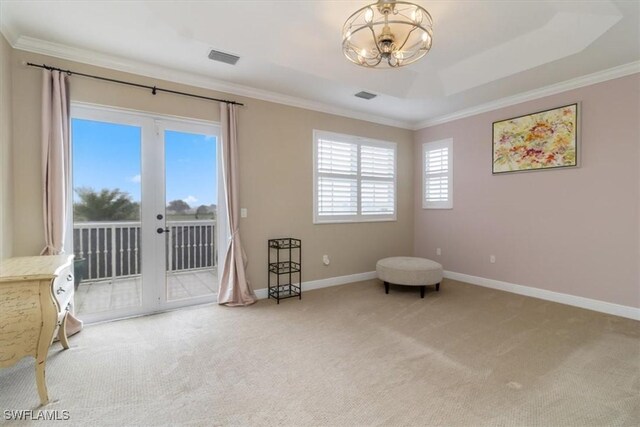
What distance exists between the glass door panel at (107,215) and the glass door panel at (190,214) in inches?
12.4

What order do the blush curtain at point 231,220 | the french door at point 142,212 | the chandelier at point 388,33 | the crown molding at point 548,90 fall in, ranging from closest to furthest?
the chandelier at point 388,33
the french door at point 142,212
the crown molding at point 548,90
the blush curtain at point 231,220

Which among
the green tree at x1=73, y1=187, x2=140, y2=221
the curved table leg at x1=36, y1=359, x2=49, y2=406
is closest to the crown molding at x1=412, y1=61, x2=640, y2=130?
the green tree at x1=73, y1=187, x2=140, y2=221

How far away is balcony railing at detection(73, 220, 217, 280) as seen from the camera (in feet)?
10.5

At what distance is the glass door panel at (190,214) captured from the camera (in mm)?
3600

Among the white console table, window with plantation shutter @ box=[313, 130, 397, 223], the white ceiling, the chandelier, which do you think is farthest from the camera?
window with plantation shutter @ box=[313, 130, 397, 223]

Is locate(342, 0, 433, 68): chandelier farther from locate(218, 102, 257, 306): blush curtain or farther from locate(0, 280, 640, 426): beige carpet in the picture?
locate(0, 280, 640, 426): beige carpet

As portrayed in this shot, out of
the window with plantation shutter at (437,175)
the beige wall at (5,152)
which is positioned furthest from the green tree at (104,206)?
the window with plantation shutter at (437,175)

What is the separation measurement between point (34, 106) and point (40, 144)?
35 cm

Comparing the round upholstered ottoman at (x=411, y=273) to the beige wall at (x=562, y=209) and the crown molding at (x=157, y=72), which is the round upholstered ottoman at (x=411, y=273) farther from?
the crown molding at (x=157, y=72)

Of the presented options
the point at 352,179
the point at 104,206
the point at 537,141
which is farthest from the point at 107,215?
the point at 537,141

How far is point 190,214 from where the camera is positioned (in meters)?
3.73

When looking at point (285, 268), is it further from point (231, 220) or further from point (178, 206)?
point (178, 206)

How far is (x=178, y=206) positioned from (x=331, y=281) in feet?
8.08

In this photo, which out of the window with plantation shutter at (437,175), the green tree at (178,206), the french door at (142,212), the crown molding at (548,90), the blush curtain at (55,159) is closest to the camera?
the blush curtain at (55,159)
